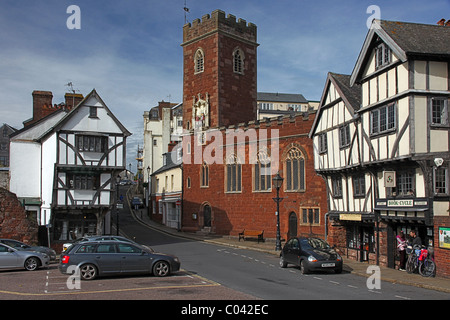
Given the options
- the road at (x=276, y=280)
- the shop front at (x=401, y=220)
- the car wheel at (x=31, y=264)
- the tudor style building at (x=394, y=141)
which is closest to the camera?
Result: the road at (x=276, y=280)

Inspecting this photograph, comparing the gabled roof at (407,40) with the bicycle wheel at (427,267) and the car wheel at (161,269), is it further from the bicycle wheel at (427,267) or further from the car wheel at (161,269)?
the car wheel at (161,269)

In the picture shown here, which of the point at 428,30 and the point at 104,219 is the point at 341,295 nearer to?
the point at 428,30

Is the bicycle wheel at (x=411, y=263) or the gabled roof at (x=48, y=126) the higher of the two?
the gabled roof at (x=48, y=126)

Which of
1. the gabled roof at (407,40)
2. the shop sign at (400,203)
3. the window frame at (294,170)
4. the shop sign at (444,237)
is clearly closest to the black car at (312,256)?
the shop sign at (400,203)

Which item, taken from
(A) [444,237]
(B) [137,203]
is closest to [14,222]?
(A) [444,237]

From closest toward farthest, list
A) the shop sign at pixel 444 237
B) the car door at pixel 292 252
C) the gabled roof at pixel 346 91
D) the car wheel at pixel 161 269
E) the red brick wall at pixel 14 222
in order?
the shop sign at pixel 444 237
the car wheel at pixel 161 269
the car door at pixel 292 252
the gabled roof at pixel 346 91
the red brick wall at pixel 14 222

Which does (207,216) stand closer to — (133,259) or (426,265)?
(133,259)

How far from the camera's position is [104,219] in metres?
35.4

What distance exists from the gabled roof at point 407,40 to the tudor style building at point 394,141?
1.5 inches

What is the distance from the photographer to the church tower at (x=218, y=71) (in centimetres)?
4519

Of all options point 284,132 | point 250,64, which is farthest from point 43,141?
point 250,64

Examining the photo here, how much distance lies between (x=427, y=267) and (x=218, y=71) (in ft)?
102

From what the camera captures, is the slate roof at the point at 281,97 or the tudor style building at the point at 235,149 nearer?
the tudor style building at the point at 235,149

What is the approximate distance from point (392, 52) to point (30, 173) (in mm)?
26579
